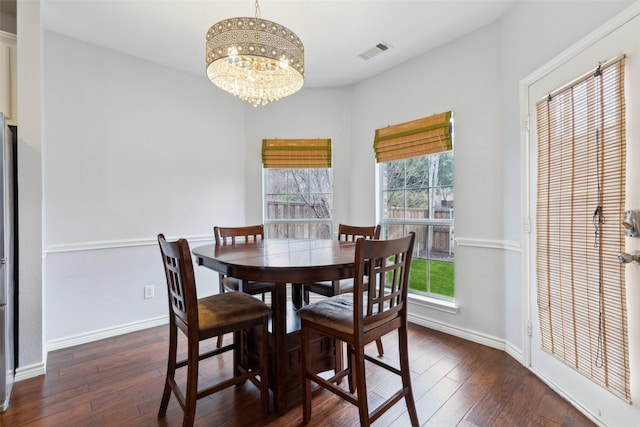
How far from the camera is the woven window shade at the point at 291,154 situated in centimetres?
353

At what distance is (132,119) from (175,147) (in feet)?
1.43

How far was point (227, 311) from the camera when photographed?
1.56m

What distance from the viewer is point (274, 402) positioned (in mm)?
1682

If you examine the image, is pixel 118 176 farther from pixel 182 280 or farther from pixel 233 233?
pixel 182 280

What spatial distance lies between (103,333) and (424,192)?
10.6ft

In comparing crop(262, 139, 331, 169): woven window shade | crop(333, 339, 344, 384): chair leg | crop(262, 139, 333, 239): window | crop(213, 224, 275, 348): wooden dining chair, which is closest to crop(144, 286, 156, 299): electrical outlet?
crop(213, 224, 275, 348): wooden dining chair

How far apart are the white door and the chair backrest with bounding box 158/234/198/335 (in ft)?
6.57

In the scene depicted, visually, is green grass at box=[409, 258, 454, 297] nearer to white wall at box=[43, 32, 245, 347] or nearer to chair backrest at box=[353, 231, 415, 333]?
chair backrest at box=[353, 231, 415, 333]

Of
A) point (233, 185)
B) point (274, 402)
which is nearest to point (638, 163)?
point (274, 402)

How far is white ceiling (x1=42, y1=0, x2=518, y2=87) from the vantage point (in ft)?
7.13

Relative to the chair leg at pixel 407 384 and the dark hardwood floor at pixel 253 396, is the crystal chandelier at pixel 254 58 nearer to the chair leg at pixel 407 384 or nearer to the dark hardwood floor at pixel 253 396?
the chair leg at pixel 407 384

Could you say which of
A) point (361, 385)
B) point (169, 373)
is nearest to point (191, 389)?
point (169, 373)

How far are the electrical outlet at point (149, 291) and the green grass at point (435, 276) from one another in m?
2.61

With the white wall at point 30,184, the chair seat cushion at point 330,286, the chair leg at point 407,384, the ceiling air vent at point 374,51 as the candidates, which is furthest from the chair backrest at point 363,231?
the white wall at point 30,184
